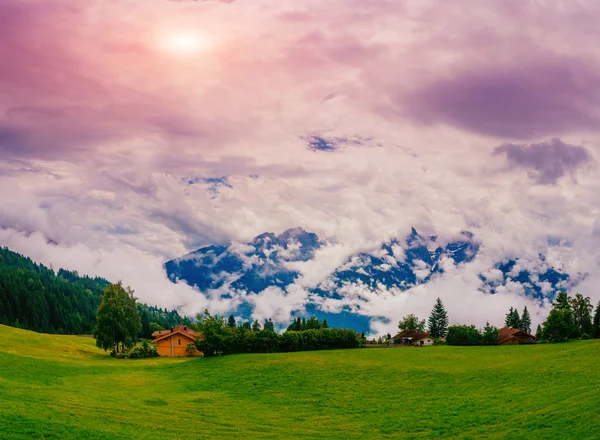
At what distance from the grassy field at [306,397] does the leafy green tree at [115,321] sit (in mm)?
11989

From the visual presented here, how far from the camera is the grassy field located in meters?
32.2

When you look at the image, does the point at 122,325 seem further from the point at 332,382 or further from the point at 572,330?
the point at 572,330

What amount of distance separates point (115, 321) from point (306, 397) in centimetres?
5107

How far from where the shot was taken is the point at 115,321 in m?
88.4

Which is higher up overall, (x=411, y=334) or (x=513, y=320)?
(x=513, y=320)

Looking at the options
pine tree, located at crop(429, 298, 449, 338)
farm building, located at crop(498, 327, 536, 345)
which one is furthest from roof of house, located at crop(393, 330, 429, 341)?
farm building, located at crop(498, 327, 536, 345)

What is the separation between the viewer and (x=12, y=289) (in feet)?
574

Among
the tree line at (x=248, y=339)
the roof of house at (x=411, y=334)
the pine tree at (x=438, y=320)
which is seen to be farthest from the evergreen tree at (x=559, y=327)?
the pine tree at (x=438, y=320)

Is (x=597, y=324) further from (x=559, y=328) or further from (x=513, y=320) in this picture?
(x=513, y=320)

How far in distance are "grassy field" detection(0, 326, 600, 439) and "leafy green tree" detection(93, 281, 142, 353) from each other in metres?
12.0

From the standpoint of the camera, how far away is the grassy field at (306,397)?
3225cm

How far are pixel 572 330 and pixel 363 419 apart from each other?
75877mm

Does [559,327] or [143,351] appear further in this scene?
[559,327]

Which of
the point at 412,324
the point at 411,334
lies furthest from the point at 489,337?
the point at 412,324
